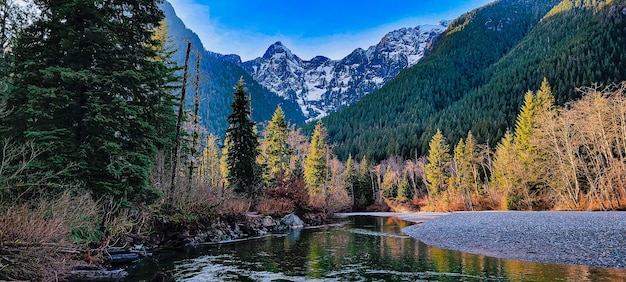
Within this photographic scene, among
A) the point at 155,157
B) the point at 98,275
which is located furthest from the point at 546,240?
the point at 155,157

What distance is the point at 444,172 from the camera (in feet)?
201

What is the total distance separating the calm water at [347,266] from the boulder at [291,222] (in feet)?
39.3

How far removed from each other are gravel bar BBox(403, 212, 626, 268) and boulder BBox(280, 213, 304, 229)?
11401 millimetres

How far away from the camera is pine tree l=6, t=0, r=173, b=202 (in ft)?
38.2

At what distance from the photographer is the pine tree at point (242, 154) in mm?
30219

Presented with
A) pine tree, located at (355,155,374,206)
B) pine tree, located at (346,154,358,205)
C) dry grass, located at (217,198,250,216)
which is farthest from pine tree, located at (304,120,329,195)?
dry grass, located at (217,198,250,216)

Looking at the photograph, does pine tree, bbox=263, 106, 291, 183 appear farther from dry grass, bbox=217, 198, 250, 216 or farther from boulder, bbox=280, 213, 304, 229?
dry grass, bbox=217, 198, 250, 216

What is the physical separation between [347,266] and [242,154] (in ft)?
64.2

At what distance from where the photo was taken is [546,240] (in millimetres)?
15680

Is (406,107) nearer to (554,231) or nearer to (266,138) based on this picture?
(266,138)

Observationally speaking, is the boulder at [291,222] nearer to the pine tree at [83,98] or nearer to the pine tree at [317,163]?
the pine tree at [83,98]

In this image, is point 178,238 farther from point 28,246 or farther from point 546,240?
point 546,240

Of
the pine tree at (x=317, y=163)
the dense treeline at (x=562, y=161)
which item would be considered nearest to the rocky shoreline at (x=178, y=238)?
the pine tree at (x=317, y=163)

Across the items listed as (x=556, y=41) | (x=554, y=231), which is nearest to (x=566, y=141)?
(x=554, y=231)
